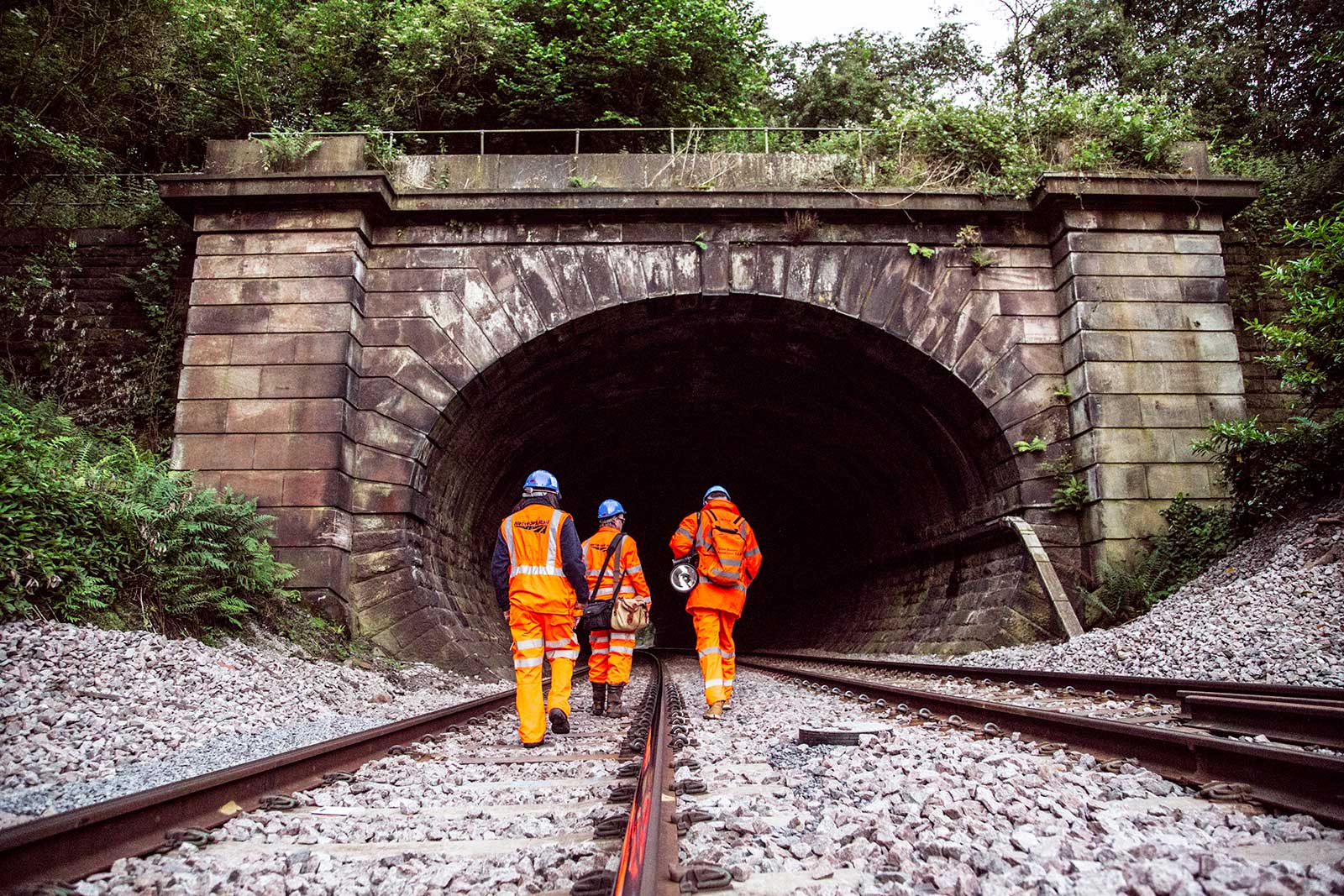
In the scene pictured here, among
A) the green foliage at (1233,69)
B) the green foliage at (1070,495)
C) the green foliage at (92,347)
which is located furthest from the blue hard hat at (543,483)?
the green foliage at (1233,69)

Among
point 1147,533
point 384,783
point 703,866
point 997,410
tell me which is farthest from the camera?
point 997,410

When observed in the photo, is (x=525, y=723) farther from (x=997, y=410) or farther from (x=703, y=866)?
(x=997, y=410)

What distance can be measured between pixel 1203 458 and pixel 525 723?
8.63 metres

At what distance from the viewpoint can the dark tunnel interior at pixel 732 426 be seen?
11016 millimetres

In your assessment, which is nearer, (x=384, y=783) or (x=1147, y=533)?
(x=384, y=783)

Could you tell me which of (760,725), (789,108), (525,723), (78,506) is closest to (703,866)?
(525,723)

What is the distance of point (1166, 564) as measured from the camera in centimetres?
916

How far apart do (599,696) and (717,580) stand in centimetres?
155

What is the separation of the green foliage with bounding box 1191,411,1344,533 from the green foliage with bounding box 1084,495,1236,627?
282mm

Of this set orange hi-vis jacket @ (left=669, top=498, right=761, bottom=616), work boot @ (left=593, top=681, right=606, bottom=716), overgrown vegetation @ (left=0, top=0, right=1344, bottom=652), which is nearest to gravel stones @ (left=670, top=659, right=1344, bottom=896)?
orange hi-vis jacket @ (left=669, top=498, right=761, bottom=616)

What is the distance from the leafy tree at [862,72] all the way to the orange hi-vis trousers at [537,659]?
20.8 m

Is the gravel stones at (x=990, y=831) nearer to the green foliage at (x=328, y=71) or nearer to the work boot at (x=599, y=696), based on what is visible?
the work boot at (x=599, y=696)

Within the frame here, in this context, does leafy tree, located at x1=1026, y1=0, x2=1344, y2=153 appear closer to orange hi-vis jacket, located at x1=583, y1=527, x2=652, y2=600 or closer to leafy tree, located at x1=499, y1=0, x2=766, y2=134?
leafy tree, located at x1=499, y1=0, x2=766, y2=134

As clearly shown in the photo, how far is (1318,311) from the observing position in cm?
812
